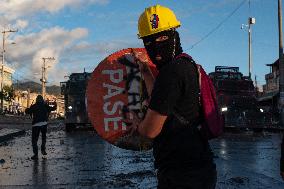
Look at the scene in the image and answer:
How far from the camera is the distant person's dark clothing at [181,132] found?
120 inches

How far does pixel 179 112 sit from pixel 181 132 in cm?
12

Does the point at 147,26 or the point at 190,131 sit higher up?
the point at 147,26

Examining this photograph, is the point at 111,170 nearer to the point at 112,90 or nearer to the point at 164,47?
the point at 112,90

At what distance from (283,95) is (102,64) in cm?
2631

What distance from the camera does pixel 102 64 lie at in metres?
4.04

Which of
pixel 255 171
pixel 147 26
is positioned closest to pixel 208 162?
pixel 147 26

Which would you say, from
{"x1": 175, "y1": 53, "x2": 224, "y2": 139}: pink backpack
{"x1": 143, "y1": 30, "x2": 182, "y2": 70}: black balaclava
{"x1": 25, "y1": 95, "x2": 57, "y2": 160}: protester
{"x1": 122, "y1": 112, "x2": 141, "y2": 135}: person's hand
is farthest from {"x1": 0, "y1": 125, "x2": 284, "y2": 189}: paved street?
{"x1": 143, "y1": 30, "x2": 182, "y2": 70}: black balaclava

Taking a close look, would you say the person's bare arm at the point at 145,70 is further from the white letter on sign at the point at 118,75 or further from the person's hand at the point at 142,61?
the white letter on sign at the point at 118,75

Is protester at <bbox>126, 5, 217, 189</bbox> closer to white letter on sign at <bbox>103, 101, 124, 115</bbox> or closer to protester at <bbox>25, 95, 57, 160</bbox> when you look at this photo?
white letter on sign at <bbox>103, 101, 124, 115</bbox>

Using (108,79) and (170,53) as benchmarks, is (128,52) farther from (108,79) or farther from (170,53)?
(170,53)

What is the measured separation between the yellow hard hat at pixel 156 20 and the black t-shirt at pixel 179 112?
0.83ft

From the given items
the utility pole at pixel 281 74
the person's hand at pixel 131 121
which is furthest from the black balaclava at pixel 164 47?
the utility pole at pixel 281 74

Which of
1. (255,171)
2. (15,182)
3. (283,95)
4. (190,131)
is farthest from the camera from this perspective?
(283,95)

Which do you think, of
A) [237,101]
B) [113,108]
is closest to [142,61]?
[113,108]
